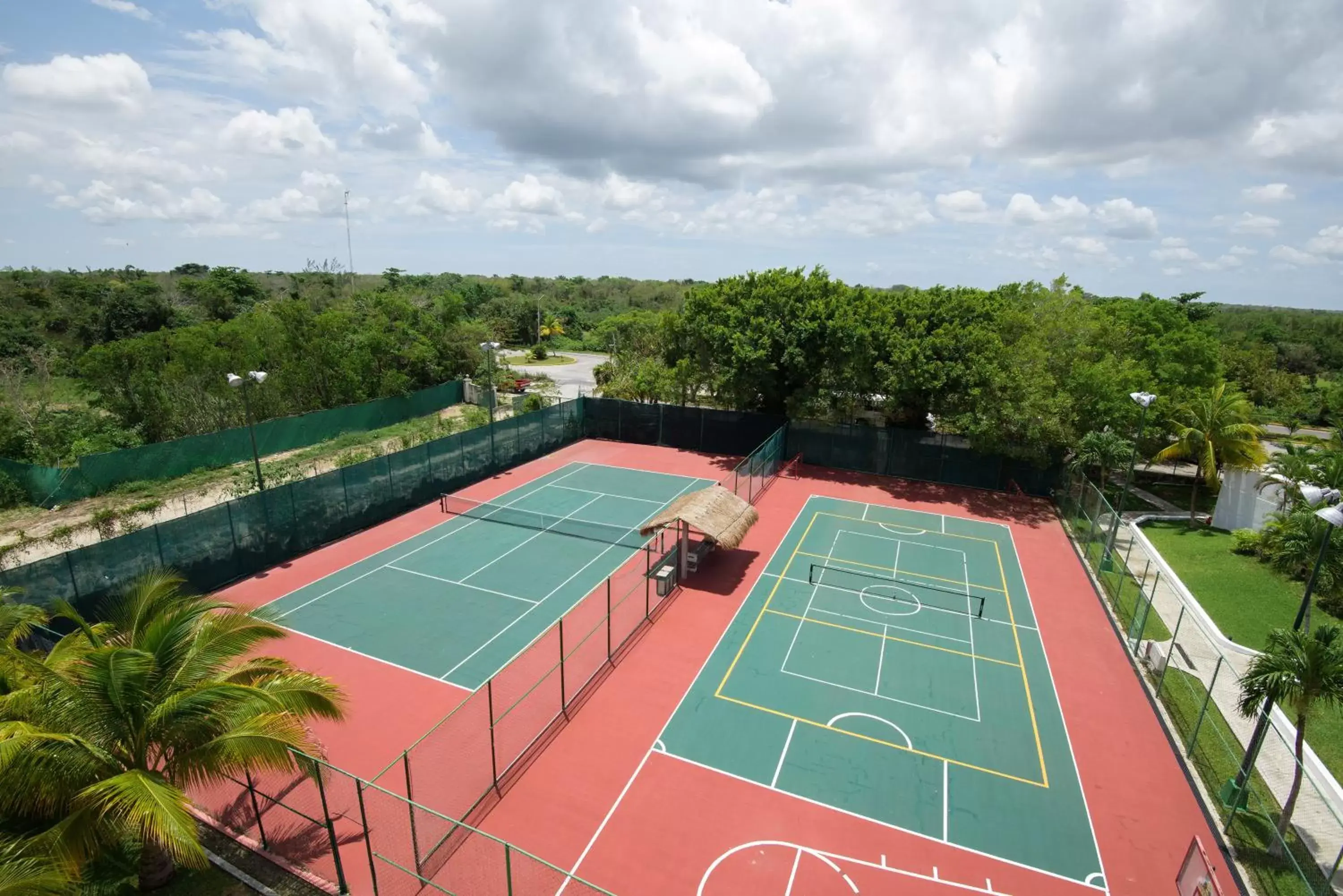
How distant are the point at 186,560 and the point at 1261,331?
101 metres

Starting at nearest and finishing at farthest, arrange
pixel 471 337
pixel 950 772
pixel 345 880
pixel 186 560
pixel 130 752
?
Result: pixel 130 752 < pixel 345 880 < pixel 950 772 < pixel 186 560 < pixel 471 337

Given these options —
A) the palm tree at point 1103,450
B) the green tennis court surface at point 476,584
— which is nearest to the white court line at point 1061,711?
the palm tree at point 1103,450

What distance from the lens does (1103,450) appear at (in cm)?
2522

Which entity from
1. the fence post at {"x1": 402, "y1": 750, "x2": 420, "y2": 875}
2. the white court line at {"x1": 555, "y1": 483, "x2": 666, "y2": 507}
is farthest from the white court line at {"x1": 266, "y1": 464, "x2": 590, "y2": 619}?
the fence post at {"x1": 402, "y1": 750, "x2": 420, "y2": 875}

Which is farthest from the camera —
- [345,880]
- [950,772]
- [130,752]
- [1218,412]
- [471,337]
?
[471,337]

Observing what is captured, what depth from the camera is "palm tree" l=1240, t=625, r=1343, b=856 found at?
10.1m

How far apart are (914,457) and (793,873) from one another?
77.0ft

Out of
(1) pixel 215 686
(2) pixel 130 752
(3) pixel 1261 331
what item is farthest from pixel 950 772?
(3) pixel 1261 331

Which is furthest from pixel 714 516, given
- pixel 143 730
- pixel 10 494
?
pixel 10 494

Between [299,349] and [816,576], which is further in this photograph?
[299,349]

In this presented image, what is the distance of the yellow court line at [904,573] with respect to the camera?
66.0 ft

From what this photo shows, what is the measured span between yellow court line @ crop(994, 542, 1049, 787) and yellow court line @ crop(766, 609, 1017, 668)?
0.46 metres

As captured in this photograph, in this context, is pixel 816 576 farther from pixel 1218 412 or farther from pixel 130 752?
pixel 1218 412

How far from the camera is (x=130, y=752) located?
27.8 feet
